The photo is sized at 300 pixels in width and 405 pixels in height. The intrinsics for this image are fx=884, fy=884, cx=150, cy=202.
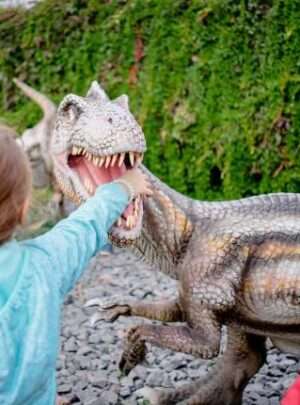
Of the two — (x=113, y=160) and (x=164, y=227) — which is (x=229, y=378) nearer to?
(x=164, y=227)

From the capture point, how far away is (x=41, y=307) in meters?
2.30

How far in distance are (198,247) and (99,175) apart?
482 mm

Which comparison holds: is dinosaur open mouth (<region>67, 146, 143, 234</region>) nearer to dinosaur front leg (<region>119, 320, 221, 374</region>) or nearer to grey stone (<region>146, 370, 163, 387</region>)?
dinosaur front leg (<region>119, 320, 221, 374</region>)

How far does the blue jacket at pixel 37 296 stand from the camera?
226cm

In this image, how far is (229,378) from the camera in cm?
359

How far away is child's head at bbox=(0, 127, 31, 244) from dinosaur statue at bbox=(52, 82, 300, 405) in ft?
1.86

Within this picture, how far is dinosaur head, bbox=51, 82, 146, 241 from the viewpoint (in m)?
2.81

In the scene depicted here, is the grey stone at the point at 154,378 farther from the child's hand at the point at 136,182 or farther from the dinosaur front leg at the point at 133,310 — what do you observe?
the child's hand at the point at 136,182

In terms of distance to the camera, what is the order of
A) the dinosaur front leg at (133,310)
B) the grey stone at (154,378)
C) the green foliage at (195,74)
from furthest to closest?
1. the green foliage at (195,74)
2. the grey stone at (154,378)
3. the dinosaur front leg at (133,310)

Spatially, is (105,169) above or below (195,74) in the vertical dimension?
above

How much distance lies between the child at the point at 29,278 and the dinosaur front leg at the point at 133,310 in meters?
0.87

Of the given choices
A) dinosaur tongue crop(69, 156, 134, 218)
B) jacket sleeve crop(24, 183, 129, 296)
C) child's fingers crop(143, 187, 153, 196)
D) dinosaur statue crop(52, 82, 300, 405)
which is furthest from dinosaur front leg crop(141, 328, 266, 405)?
jacket sleeve crop(24, 183, 129, 296)

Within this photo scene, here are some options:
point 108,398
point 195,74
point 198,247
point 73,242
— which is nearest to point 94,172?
point 198,247

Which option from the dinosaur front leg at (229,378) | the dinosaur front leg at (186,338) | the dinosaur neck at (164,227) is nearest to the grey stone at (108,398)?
the dinosaur front leg at (229,378)
